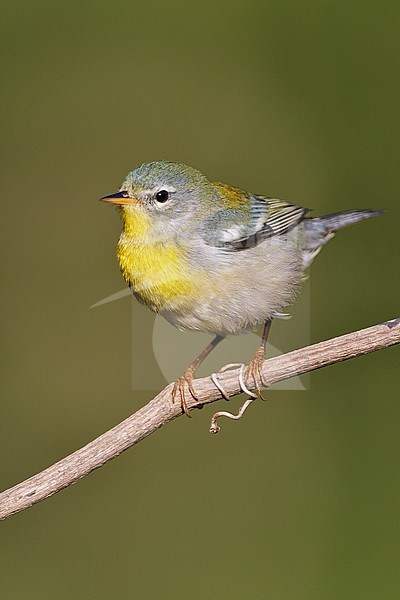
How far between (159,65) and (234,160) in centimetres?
71

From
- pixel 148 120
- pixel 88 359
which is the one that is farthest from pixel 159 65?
pixel 88 359

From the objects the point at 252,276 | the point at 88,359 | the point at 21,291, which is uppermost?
the point at 252,276

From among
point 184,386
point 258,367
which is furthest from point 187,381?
point 258,367

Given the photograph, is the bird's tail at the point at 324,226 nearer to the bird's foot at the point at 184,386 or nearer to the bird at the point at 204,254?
the bird at the point at 204,254

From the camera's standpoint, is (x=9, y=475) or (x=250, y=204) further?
(x=9, y=475)

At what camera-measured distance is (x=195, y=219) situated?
2.43 metres

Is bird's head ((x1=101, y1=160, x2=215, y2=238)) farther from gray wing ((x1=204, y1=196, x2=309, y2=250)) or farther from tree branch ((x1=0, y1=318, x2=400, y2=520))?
tree branch ((x1=0, y1=318, x2=400, y2=520))

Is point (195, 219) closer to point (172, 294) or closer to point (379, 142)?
point (172, 294)

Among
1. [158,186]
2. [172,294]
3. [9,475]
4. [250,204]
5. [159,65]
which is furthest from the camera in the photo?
[159,65]

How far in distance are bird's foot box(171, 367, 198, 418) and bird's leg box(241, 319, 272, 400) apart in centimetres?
15

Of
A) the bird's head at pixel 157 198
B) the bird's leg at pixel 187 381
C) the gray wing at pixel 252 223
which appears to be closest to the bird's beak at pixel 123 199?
the bird's head at pixel 157 198

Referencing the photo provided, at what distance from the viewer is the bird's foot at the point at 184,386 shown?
6.56ft

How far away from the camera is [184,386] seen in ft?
7.11

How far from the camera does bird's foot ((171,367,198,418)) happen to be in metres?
2.00
